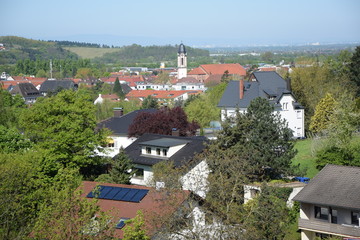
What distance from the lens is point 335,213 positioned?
2209cm

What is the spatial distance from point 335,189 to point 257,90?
2573 centimetres

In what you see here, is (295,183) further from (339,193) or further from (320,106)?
(320,106)

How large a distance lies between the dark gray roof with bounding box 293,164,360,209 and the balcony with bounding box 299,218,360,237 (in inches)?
35.0

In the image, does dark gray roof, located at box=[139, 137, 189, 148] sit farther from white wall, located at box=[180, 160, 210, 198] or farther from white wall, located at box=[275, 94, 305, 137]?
white wall, located at box=[275, 94, 305, 137]

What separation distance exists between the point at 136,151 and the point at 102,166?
2.69 meters

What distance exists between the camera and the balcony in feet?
69.3

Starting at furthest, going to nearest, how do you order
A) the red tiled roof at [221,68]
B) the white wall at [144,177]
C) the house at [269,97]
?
1. the red tiled roof at [221,68]
2. the house at [269,97]
3. the white wall at [144,177]

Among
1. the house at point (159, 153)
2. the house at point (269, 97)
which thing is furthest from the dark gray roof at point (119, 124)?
the house at point (269, 97)

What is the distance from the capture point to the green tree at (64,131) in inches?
1177

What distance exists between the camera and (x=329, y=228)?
21906 millimetres

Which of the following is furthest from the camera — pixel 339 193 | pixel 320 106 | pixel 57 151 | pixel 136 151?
pixel 320 106

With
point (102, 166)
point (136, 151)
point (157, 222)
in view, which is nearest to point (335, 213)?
point (157, 222)

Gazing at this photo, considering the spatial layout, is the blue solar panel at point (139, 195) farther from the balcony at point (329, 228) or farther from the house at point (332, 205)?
the balcony at point (329, 228)

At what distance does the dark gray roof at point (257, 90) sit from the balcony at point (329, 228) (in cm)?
2387
